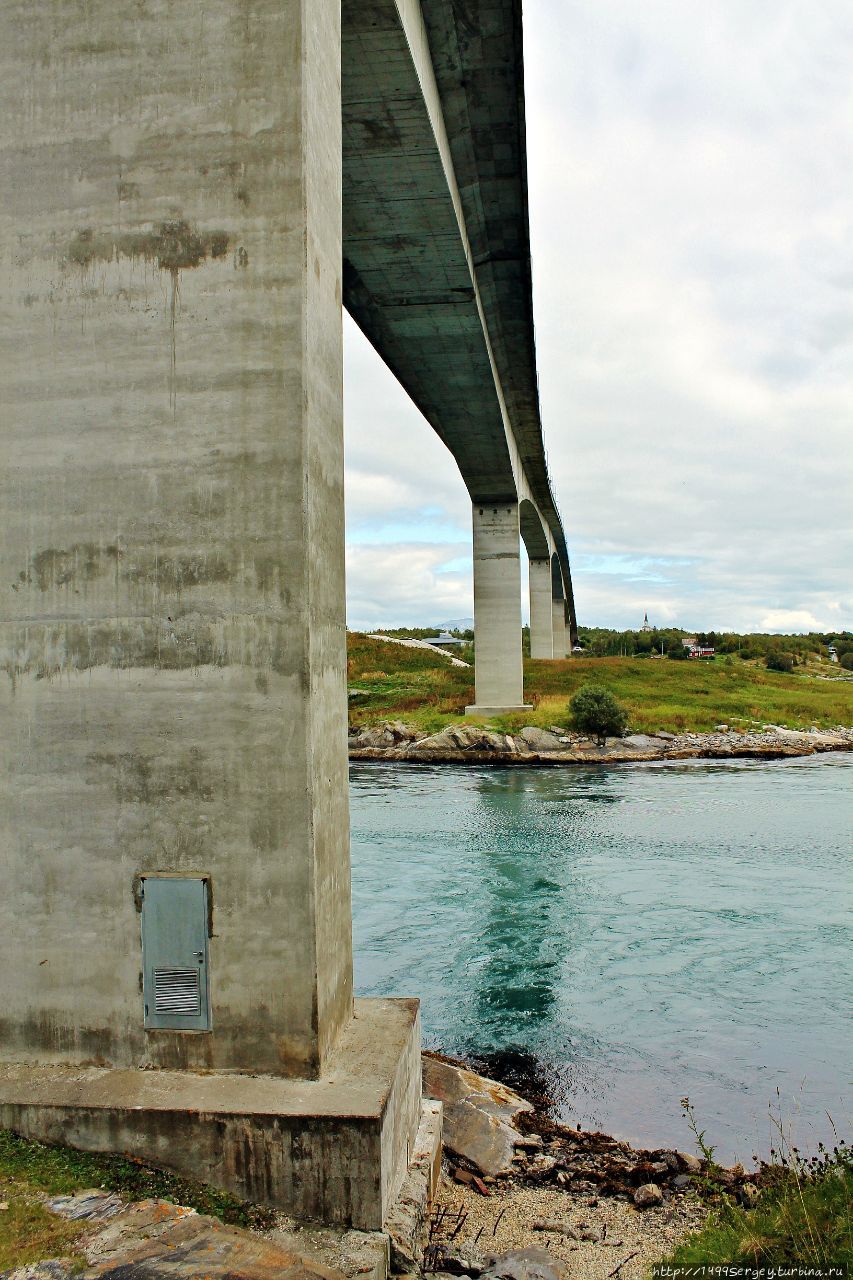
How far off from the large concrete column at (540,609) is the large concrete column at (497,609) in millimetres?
29570

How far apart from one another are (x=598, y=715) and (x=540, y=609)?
34.8 m

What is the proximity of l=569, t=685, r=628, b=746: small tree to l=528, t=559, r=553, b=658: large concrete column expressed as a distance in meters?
32.0

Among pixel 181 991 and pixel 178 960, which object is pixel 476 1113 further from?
pixel 178 960

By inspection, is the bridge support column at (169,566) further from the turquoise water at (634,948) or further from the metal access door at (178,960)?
the turquoise water at (634,948)

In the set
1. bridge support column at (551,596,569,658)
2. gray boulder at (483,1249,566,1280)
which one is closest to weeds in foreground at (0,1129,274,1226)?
gray boulder at (483,1249,566,1280)

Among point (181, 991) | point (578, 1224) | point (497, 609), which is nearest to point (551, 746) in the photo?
point (497, 609)

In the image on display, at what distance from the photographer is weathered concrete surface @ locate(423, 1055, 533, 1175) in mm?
6227

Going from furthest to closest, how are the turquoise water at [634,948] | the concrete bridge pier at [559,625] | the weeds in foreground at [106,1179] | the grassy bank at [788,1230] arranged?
1. the concrete bridge pier at [559,625]
2. the turquoise water at [634,948]
3. the weeds in foreground at [106,1179]
4. the grassy bank at [788,1230]

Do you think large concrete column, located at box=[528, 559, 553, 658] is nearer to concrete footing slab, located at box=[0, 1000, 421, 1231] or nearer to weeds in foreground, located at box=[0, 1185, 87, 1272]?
concrete footing slab, located at box=[0, 1000, 421, 1231]

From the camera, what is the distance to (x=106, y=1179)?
14.6 feet

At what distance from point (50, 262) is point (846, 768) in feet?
111

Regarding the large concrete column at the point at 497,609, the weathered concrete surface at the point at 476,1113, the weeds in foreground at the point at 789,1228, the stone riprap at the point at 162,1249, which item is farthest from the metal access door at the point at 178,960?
the large concrete column at the point at 497,609

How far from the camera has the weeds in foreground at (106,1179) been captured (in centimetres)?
438

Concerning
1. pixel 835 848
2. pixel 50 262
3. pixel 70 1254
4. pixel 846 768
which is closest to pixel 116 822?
pixel 70 1254
